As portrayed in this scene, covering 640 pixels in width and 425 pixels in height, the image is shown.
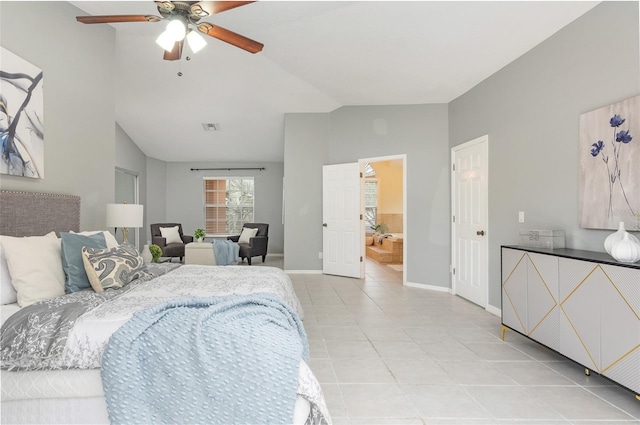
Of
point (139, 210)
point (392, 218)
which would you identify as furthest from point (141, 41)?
point (392, 218)

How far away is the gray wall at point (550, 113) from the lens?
2707 millimetres

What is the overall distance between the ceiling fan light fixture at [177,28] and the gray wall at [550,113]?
3121 millimetres

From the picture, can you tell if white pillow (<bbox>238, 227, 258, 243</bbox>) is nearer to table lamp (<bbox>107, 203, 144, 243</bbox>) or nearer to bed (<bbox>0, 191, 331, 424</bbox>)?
table lamp (<bbox>107, 203, 144, 243</bbox>)

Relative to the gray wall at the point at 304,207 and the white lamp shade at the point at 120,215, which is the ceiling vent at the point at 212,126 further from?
the white lamp shade at the point at 120,215

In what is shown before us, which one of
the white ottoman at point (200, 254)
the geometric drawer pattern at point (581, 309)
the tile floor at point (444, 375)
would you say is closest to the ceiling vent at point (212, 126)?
the white ottoman at point (200, 254)

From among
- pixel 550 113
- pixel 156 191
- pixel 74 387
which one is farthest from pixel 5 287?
pixel 156 191

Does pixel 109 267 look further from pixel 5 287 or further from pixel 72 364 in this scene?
pixel 72 364

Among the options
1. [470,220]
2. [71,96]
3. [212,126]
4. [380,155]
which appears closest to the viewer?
[71,96]

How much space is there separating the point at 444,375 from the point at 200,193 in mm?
8478

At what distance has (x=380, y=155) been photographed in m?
6.09

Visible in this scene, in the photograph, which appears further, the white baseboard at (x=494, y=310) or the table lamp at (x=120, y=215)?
the white baseboard at (x=494, y=310)

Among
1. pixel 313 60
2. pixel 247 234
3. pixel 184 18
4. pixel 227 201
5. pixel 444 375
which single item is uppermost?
pixel 313 60

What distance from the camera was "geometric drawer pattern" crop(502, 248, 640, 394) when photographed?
2102 millimetres

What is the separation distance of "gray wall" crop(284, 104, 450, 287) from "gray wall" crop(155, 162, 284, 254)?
3.05 metres
